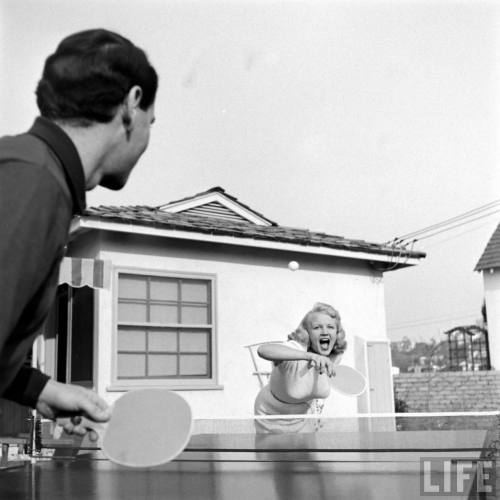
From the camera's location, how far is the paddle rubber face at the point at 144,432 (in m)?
1.60

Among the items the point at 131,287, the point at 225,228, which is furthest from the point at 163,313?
the point at 225,228

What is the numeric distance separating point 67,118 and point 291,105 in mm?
17247

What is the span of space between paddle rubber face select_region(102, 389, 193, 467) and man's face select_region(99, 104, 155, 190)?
547 millimetres

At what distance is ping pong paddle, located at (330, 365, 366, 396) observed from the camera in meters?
4.38

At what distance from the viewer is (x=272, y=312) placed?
9.54 m

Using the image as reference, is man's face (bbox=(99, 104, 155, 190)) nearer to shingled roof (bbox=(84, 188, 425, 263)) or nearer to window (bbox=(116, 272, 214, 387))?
shingled roof (bbox=(84, 188, 425, 263))

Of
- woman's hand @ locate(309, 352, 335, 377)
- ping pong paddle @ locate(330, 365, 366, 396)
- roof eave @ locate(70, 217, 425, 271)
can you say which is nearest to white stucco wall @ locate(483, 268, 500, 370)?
roof eave @ locate(70, 217, 425, 271)

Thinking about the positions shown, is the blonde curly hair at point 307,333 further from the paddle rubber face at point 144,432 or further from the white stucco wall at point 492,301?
the white stucco wall at point 492,301

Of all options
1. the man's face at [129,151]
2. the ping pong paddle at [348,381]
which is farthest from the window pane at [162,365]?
the man's face at [129,151]

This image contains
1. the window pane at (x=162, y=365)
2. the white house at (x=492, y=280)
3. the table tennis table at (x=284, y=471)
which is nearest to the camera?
the table tennis table at (x=284, y=471)

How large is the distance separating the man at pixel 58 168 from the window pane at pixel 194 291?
759 centimetres

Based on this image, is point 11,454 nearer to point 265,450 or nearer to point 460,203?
point 265,450

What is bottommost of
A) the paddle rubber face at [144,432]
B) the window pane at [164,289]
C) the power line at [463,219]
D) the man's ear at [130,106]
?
the paddle rubber face at [144,432]

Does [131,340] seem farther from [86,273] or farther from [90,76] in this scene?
[90,76]
